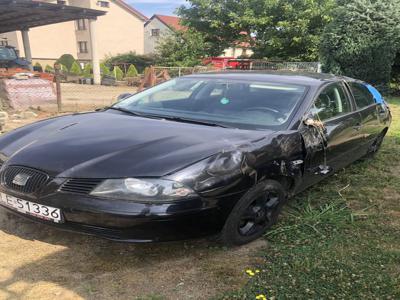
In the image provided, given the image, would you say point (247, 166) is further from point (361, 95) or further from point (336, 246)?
point (361, 95)

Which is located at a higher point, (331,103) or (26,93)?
(331,103)

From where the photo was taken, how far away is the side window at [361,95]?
477cm

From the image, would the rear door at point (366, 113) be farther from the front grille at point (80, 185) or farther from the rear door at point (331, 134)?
the front grille at point (80, 185)

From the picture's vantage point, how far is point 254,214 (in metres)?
3.10

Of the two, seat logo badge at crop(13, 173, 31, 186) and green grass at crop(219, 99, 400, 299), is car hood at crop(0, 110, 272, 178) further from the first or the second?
green grass at crop(219, 99, 400, 299)

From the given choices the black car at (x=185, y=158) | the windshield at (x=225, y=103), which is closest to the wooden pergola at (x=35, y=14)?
the windshield at (x=225, y=103)

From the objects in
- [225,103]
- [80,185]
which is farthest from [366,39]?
[80,185]

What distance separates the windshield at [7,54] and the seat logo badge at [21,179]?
795 inches

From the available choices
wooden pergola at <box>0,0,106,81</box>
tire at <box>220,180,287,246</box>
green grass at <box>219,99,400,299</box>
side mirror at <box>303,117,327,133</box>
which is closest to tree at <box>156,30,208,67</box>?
wooden pergola at <box>0,0,106,81</box>

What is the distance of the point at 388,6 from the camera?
1448 cm

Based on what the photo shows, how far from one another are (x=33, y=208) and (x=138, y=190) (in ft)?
2.49

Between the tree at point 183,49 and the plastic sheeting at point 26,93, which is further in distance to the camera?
the tree at point 183,49

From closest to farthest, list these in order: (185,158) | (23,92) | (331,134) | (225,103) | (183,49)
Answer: (185,158), (225,103), (331,134), (23,92), (183,49)

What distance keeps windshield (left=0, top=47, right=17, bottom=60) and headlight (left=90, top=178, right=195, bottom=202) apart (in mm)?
20727
